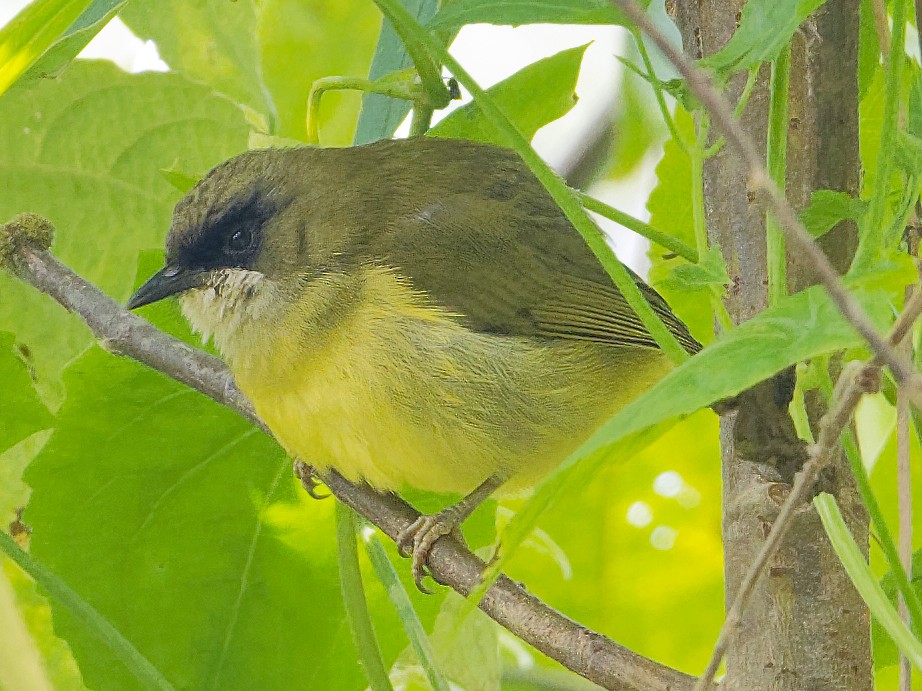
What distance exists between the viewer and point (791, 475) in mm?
1378

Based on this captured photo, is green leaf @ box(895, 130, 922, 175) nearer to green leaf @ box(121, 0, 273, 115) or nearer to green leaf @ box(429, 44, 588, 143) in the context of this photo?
green leaf @ box(429, 44, 588, 143)

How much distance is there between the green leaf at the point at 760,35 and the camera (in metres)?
1.13

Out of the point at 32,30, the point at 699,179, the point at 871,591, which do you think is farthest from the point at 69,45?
the point at 871,591

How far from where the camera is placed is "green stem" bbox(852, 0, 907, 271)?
3.80 ft

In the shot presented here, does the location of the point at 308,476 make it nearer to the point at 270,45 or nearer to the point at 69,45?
the point at 270,45

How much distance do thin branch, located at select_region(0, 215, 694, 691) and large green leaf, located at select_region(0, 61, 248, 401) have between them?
23 cm

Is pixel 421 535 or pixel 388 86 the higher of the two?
pixel 388 86

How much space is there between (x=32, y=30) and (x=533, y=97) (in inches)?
40.6

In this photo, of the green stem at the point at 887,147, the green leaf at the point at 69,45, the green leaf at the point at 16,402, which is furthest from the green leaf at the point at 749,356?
the green leaf at the point at 16,402

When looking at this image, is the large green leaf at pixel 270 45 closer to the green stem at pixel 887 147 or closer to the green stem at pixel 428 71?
the green stem at pixel 428 71

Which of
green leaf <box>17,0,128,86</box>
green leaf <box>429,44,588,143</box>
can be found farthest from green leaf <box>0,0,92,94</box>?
green leaf <box>429,44,588,143</box>

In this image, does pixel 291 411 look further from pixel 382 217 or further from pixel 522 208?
pixel 522 208

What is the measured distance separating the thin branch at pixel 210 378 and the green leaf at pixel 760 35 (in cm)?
75

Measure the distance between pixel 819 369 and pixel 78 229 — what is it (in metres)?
1.66
